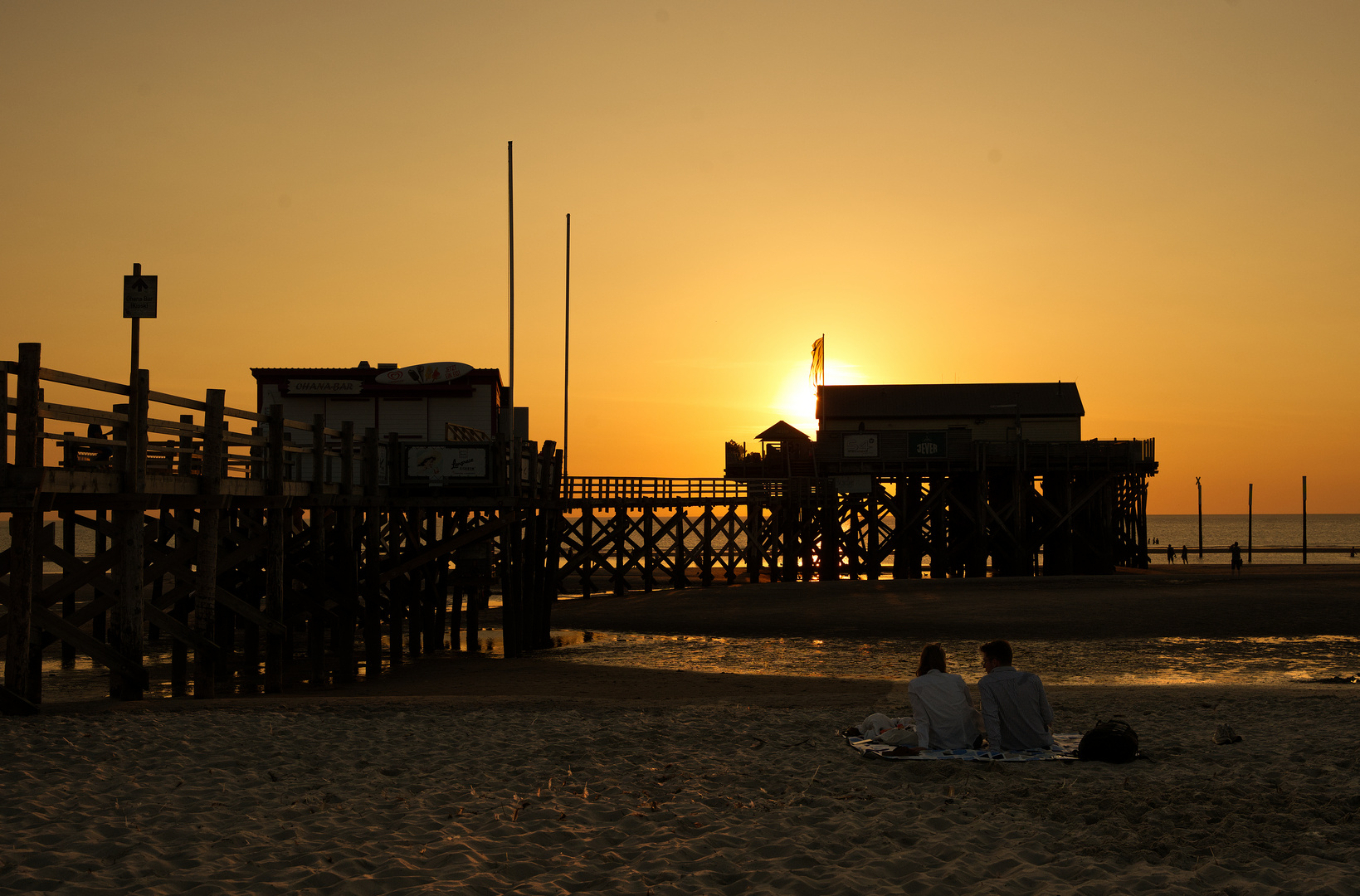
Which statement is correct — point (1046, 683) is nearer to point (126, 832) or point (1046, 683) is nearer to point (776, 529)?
point (126, 832)

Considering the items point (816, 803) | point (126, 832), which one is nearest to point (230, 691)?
point (126, 832)

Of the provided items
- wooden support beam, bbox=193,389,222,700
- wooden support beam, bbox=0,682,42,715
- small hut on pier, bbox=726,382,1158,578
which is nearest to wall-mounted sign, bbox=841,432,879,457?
small hut on pier, bbox=726,382,1158,578

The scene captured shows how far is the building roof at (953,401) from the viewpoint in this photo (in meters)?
43.9

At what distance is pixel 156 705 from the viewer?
10.4 m

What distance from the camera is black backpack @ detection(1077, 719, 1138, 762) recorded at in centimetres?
790

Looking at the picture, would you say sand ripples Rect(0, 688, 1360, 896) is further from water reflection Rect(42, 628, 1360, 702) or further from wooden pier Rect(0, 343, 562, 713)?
water reflection Rect(42, 628, 1360, 702)

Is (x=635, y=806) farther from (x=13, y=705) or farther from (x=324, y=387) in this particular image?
(x=324, y=387)

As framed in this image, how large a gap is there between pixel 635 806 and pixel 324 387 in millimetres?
19433

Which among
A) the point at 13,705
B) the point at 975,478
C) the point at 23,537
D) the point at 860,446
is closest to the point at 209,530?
the point at 23,537

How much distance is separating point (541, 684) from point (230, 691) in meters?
4.39

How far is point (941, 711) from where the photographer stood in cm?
808

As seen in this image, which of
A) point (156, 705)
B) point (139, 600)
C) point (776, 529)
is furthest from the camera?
point (776, 529)

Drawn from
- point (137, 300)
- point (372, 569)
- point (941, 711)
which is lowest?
point (941, 711)

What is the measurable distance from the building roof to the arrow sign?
35000 millimetres
